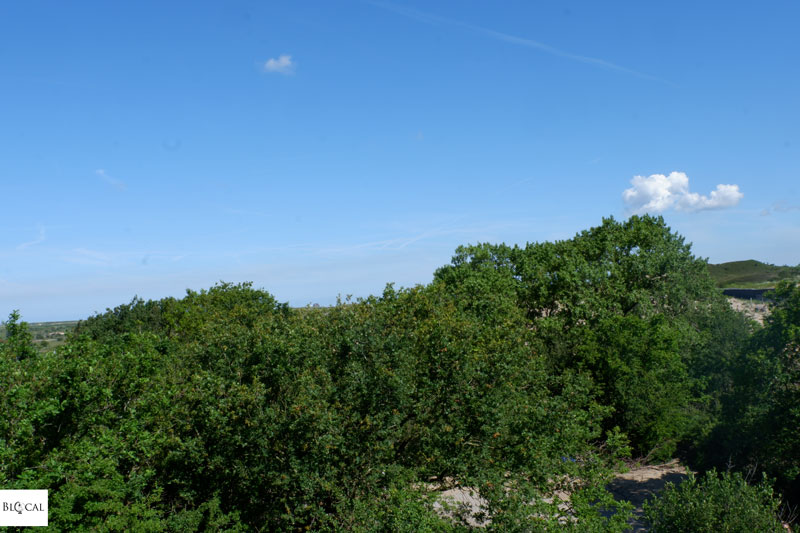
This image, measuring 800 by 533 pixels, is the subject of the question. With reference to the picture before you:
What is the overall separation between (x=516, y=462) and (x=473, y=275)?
2279 centimetres

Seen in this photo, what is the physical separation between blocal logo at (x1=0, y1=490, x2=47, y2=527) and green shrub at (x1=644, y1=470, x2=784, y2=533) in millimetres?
17506

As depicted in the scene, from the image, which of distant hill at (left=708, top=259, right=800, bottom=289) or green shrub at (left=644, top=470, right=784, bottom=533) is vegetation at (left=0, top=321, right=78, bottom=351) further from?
distant hill at (left=708, top=259, right=800, bottom=289)

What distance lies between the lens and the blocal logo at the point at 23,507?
12.9 metres

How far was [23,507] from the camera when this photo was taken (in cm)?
1321

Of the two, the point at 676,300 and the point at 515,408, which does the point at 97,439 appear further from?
the point at 676,300

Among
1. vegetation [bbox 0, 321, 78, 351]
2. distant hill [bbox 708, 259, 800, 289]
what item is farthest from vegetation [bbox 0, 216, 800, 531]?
distant hill [bbox 708, 259, 800, 289]

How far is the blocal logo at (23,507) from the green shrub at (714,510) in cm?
1751

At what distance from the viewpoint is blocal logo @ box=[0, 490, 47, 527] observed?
42.2ft

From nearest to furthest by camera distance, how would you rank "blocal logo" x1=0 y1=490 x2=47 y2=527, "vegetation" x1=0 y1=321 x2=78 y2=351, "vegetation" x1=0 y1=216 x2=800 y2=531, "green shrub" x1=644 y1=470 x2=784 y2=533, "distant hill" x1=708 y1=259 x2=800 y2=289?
1. "blocal logo" x1=0 y1=490 x2=47 y2=527
2. "vegetation" x1=0 y1=216 x2=800 y2=531
3. "green shrub" x1=644 y1=470 x2=784 y2=533
4. "vegetation" x1=0 y1=321 x2=78 y2=351
5. "distant hill" x1=708 y1=259 x2=800 y2=289

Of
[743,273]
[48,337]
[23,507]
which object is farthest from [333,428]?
[48,337]

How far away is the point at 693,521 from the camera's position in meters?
15.7

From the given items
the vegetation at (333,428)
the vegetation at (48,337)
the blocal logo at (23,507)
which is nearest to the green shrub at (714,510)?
the vegetation at (333,428)

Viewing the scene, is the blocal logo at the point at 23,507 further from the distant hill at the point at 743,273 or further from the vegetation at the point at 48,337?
the distant hill at the point at 743,273

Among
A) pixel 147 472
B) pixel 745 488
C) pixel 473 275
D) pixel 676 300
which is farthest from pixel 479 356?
pixel 676 300
